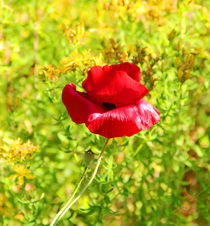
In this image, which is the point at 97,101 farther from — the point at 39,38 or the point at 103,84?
the point at 39,38

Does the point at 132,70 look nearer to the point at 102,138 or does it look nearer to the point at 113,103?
the point at 113,103

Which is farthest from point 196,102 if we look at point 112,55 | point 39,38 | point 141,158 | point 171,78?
point 39,38

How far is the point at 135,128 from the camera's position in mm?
847

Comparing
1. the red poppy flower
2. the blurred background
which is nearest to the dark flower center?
the red poppy flower

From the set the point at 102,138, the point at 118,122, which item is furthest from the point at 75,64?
the point at 118,122

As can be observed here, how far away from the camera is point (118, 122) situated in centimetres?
83

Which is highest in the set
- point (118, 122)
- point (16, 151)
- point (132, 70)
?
point (132, 70)

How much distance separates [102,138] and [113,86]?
43 centimetres

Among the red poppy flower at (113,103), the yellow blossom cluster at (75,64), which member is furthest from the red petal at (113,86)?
the yellow blossom cluster at (75,64)

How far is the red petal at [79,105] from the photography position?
0.86 m

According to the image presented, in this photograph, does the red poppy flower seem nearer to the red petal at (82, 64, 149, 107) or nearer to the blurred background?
the red petal at (82, 64, 149, 107)

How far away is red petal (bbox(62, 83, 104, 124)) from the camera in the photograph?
864 millimetres

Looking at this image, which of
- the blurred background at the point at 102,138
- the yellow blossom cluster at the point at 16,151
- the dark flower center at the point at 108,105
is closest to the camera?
the dark flower center at the point at 108,105

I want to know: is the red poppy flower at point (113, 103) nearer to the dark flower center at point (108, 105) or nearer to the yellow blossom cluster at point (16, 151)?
the dark flower center at point (108, 105)
